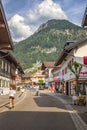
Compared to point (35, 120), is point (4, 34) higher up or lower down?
higher up

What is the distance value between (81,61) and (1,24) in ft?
86.4

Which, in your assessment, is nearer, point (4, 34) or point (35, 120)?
point (35, 120)

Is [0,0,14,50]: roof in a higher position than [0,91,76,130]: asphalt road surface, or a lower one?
higher

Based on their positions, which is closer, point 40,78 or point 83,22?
point 83,22

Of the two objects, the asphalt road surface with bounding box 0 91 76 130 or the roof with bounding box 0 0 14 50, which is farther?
the roof with bounding box 0 0 14 50

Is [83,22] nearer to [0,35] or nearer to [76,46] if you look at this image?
[0,35]

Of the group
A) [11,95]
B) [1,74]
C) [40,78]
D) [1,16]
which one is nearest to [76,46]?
[1,74]

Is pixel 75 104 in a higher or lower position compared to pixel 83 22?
lower

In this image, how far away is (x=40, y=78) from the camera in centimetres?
15475

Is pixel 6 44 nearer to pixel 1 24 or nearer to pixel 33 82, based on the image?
pixel 1 24

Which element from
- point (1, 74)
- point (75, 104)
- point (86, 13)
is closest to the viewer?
point (86, 13)

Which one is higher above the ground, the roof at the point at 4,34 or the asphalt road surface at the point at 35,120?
the roof at the point at 4,34

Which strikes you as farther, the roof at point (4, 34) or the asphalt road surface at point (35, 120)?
the roof at point (4, 34)

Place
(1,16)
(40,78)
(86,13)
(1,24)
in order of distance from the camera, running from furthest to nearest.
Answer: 1. (40,78)
2. (86,13)
3. (1,24)
4. (1,16)
